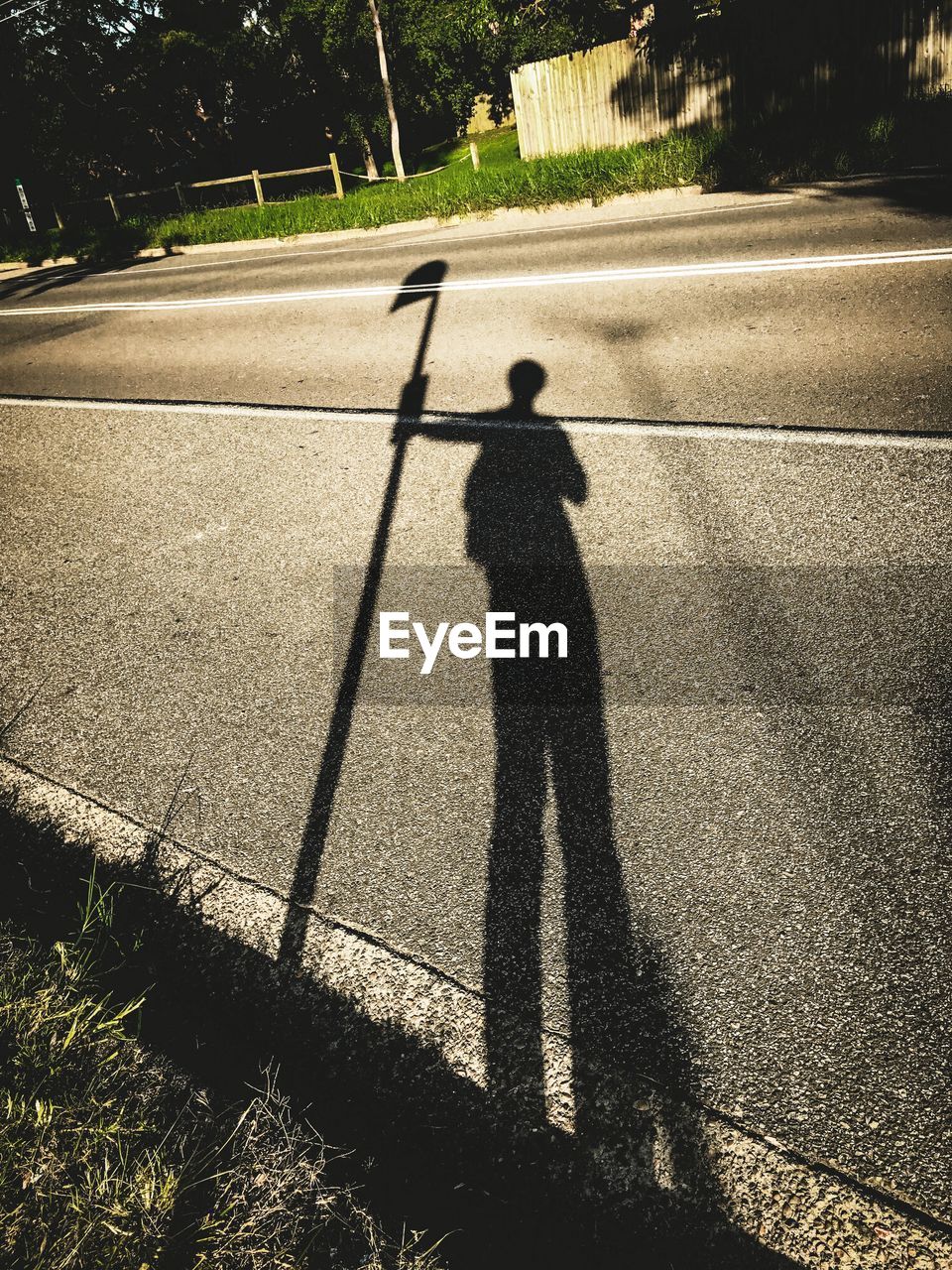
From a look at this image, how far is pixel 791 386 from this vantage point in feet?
17.7

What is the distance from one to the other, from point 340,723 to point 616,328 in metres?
5.55

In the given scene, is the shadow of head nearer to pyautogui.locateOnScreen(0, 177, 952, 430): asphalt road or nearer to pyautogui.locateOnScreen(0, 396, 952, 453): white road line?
pyautogui.locateOnScreen(0, 177, 952, 430): asphalt road

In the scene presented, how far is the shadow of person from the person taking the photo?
1.92 m

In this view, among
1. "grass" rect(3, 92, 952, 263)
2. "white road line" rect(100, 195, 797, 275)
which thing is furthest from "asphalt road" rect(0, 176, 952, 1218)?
"grass" rect(3, 92, 952, 263)

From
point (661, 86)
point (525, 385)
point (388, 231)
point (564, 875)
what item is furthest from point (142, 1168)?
point (661, 86)

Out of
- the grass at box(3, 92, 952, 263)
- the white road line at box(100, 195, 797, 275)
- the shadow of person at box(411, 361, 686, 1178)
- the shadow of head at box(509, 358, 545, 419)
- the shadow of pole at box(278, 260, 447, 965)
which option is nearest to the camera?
the shadow of person at box(411, 361, 686, 1178)

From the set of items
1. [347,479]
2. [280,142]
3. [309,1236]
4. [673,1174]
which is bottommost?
[673,1174]

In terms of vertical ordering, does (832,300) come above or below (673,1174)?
above

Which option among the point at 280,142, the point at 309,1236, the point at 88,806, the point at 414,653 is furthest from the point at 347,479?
the point at 280,142

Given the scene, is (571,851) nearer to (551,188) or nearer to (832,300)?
(832,300)

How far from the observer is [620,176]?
42.8 ft

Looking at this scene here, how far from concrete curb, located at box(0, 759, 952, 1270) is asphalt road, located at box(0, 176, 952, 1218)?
0.22 ft

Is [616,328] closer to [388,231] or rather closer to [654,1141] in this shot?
[654,1141]

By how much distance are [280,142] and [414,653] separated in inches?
1793
